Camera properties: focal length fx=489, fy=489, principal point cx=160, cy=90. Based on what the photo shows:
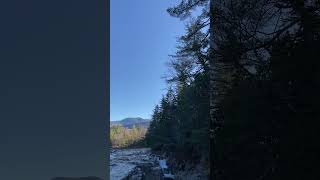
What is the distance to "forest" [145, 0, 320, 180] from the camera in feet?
14.6

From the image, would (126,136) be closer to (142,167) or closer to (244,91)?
(142,167)

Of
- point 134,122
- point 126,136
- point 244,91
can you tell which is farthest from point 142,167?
point 244,91

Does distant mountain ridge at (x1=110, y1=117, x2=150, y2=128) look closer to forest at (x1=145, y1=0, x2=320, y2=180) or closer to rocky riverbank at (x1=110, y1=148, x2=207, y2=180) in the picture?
forest at (x1=145, y1=0, x2=320, y2=180)

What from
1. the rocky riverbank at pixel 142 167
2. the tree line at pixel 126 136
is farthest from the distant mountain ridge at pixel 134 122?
the rocky riverbank at pixel 142 167

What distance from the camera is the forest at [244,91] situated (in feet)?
14.6

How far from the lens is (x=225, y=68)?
210 inches

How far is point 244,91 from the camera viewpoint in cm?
491

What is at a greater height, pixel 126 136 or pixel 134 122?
pixel 134 122
